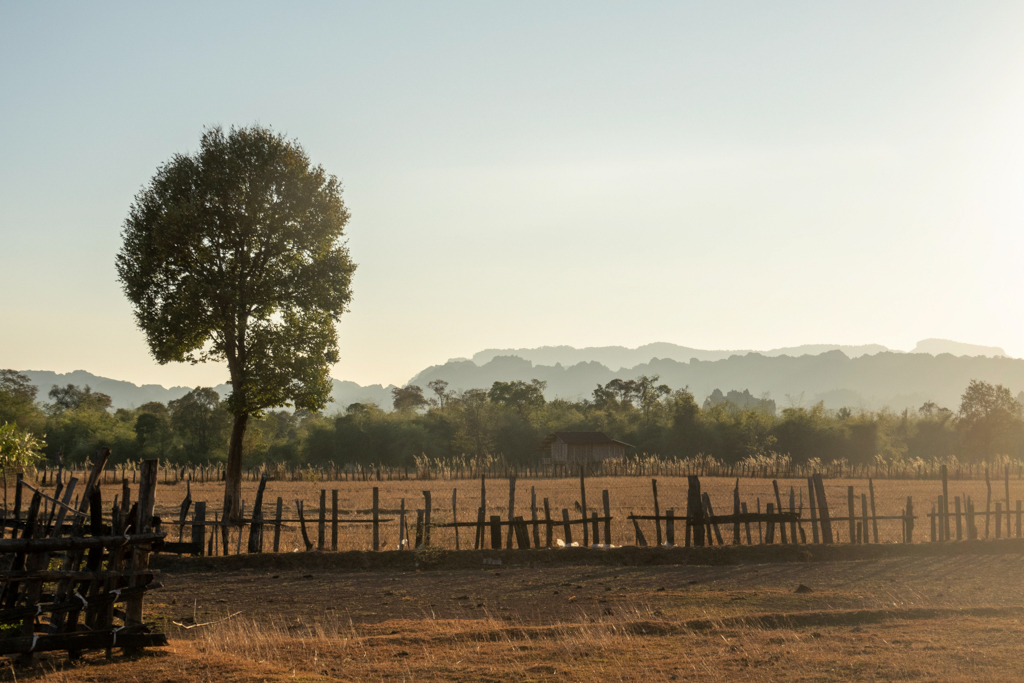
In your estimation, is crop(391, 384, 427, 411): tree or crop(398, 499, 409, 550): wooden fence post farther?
crop(391, 384, 427, 411): tree

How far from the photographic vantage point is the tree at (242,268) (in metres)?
23.5

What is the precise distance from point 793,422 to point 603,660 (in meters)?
76.3

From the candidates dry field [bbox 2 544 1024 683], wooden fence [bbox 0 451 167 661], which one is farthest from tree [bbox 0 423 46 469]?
wooden fence [bbox 0 451 167 661]

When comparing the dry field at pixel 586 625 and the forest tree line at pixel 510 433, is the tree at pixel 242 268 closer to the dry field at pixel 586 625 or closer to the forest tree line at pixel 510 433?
the dry field at pixel 586 625

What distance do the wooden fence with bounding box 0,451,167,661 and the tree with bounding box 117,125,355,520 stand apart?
1365cm

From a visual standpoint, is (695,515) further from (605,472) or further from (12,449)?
(605,472)

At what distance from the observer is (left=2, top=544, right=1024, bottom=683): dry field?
29.2 ft

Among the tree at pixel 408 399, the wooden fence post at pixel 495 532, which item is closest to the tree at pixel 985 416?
the wooden fence post at pixel 495 532

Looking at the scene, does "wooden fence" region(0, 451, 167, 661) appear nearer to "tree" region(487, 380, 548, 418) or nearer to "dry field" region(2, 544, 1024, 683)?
"dry field" region(2, 544, 1024, 683)

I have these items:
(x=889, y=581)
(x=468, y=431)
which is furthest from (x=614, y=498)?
(x=468, y=431)

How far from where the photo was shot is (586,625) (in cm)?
1150

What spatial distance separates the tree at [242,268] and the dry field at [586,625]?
712 centimetres

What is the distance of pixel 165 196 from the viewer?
2364 centimetres

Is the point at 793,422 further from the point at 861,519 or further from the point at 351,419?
the point at 861,519
